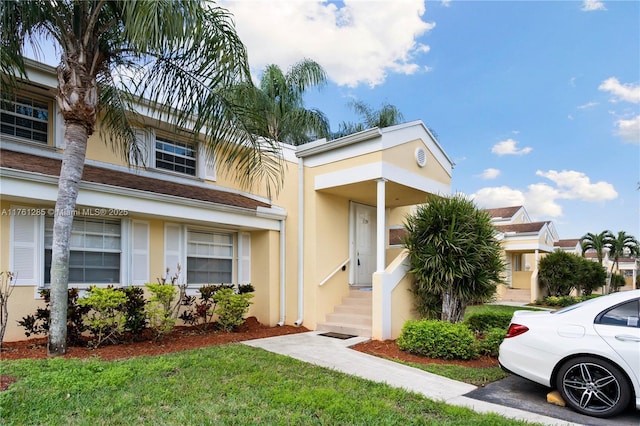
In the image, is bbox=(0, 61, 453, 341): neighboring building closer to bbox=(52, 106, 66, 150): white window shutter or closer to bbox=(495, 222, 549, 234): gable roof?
bbox=(52, 106, 66, 150): white window shutter

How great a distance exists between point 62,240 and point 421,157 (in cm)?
792

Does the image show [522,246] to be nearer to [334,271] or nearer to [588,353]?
[334,271]

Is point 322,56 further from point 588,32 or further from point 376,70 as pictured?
point 588,32

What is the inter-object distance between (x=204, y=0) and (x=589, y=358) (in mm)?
6945

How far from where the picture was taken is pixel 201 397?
427cm

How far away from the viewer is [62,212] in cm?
578

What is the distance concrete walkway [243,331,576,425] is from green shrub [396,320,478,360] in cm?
82

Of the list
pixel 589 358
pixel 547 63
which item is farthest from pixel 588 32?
pixel 589 358

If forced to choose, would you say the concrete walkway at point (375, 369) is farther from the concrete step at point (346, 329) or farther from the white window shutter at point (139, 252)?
the white window shutter at point (139, 252)

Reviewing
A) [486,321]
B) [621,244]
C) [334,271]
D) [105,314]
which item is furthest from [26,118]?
[621,244]

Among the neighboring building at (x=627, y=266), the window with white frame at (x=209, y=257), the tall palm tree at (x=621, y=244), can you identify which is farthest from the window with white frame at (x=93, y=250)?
the neighboring building at (x=627, y=266)

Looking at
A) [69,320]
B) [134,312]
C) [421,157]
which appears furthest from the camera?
[421,157]

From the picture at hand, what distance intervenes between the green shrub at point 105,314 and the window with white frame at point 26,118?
3669 mm

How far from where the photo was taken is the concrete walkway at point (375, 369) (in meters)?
4.35
